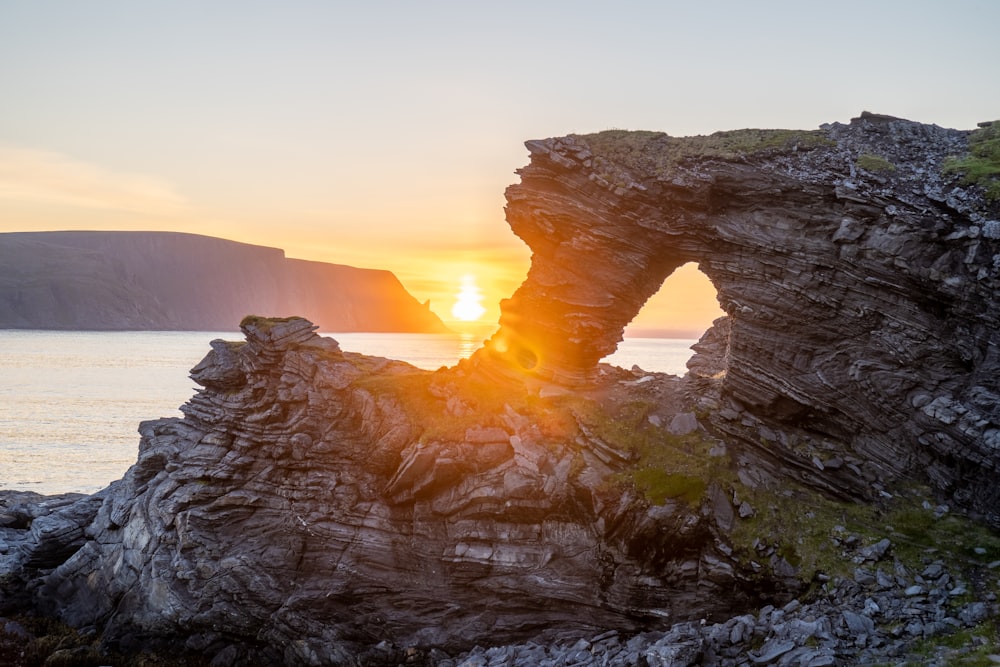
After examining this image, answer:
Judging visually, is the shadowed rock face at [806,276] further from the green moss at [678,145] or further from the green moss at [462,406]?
the green moss at [462,406]

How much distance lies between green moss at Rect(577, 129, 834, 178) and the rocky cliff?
141 millimetres

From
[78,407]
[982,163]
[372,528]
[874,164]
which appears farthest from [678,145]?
[78,407]

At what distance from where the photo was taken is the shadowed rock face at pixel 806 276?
2238 cm

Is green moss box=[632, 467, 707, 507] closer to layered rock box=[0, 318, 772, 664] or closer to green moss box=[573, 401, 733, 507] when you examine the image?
green moss box=[573, 401, 733, 507]

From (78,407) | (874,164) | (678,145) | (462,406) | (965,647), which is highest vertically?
(678,145)

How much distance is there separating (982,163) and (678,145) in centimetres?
1113

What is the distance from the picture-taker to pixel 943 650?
16797 mm

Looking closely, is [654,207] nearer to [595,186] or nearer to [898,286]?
[595,186]

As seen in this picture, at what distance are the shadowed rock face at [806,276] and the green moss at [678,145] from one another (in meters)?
0.10

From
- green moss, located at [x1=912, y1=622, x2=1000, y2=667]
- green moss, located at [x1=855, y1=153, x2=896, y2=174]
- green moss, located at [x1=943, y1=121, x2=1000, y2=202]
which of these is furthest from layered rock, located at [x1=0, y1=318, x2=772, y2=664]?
green moss, located at [x1=943, y1=121, x2=1000, y2=202]

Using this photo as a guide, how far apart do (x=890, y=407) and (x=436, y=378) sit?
1824cm

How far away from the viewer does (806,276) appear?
2509cm

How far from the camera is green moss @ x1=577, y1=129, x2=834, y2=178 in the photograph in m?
26.9

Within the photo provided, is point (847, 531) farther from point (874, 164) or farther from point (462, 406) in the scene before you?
point (462, 406)
